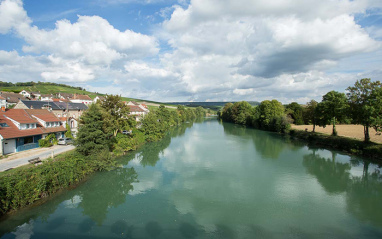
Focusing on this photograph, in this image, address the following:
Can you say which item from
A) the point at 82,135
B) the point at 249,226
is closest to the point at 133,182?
the point at 82,135

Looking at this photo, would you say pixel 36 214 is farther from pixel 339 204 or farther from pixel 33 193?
pixel 339 204

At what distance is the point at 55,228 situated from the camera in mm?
9828

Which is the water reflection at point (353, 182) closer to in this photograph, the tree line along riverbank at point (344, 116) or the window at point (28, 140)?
the tree line along riverbank at point (344, 116)

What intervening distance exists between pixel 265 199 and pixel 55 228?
12.1 metres

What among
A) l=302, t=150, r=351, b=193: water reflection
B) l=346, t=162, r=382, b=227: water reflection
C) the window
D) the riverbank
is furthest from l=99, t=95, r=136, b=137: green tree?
l=346, t=162, r=382, b=227: water reflection

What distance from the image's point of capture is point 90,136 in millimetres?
17281

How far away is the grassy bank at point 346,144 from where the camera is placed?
22844mm

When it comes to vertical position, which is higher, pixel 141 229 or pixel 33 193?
pixel 33 193

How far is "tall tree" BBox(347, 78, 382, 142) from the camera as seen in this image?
21.7 m

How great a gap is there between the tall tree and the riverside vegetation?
27377 millimetres

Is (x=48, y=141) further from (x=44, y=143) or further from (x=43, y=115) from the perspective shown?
(x=43, y=115)

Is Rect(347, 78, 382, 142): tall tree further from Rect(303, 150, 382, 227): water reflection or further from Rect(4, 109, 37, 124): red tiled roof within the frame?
Rect(4, 109, 37, 124): red tiled roof

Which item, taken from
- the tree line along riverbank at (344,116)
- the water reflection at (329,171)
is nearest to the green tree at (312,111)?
the tree line along riverbank at (344,116)

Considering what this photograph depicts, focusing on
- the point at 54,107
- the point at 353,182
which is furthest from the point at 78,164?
the point at 54,107
